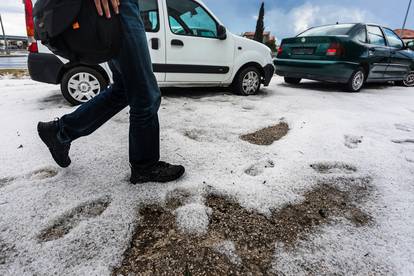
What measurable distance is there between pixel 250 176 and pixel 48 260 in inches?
49.9

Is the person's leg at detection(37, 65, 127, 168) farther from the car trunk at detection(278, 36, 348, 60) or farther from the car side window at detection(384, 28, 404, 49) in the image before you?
the car side window at detection(384, 28, 404, 49)

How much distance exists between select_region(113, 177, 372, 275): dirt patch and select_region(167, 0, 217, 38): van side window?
3281mm

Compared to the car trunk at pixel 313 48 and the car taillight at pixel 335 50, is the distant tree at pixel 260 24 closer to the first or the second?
the car trunk at pixel 313 48

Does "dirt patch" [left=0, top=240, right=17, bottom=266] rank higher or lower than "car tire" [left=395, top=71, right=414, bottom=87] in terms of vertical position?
lower

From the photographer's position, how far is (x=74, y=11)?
1.19 m

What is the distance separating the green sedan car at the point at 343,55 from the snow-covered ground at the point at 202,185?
2.32 m

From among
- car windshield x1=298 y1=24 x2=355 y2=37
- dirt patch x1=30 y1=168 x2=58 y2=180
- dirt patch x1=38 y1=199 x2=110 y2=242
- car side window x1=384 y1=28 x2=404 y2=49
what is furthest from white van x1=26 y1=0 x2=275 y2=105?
car side window x1=384 y1=28 x2=404 y2=49

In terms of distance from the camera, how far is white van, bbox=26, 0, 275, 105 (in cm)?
345

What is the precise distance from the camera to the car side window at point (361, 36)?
17.9 feet

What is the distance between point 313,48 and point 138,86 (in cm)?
518

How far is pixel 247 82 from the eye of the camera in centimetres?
479

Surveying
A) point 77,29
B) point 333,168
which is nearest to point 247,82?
point 333,168

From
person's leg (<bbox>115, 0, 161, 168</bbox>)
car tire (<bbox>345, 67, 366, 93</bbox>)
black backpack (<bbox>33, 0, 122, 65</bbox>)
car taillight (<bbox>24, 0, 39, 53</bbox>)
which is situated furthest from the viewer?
car tire (<bbox>345, 67, 366, 93</bbox>)

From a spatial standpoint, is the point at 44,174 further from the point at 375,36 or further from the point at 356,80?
the point at 375,36
